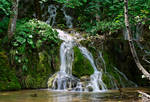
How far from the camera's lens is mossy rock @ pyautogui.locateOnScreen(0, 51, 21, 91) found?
25.7ft

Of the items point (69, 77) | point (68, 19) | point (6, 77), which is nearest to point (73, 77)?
point (69, 77)

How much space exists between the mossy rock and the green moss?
295 centimetres

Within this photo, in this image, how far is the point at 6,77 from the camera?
26.5ft

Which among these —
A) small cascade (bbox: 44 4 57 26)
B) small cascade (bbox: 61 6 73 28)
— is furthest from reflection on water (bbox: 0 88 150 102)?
small cascade (bbox: 61 6 73 28)

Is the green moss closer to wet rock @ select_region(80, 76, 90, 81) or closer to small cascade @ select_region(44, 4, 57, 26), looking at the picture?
wet rock @ select_region(80, 76, 90, 81)

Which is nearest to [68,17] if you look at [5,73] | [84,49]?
[84,49]

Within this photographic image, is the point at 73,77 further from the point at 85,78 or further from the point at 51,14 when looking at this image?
the point at 51,14

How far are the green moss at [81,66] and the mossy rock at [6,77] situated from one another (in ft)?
9.69

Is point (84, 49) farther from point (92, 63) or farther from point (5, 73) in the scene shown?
point (5, 73)

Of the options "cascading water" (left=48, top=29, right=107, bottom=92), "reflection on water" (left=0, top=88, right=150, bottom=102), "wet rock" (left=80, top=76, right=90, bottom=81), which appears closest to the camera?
"reflection on water" (left=0, top=88, right=150, bottom=102)

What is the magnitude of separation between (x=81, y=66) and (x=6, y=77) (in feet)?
12.5

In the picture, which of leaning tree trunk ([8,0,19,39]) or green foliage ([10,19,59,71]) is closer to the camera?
green foliage ([10,19,59,71])

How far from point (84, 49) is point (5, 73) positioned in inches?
190

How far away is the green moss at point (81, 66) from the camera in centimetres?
944
